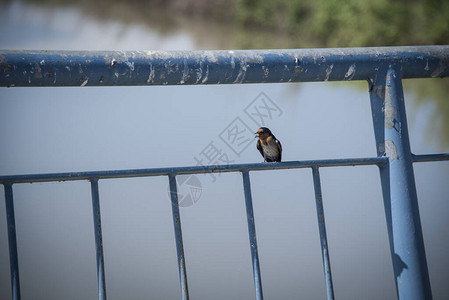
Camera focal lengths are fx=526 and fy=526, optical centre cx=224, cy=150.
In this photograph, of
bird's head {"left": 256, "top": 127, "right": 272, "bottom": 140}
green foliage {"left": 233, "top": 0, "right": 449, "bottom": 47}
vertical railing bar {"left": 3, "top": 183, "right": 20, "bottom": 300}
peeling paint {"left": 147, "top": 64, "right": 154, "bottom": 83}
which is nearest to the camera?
vertical railing bar {"left": 3, "top": 183, "right": 20, "bottom": 300}

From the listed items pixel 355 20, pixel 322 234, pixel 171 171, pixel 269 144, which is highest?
pixel 355 20

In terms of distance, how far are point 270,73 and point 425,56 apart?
1.17 feet

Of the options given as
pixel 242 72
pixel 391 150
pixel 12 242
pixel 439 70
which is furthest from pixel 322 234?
pixel 12 242

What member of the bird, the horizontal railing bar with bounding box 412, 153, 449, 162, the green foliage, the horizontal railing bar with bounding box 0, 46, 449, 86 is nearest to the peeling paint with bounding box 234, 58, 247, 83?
the horizontal railing bar with bounding box 0, 46, 449, 86

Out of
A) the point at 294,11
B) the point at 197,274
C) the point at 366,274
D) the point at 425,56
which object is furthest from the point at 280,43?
the point at 425,56

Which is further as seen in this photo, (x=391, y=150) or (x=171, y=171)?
(x=391, y=150)

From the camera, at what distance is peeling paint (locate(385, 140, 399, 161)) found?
3.63 ft

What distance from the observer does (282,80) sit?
1063mm

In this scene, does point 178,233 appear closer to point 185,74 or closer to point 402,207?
point 185,74

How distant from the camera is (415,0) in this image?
36.7 ft

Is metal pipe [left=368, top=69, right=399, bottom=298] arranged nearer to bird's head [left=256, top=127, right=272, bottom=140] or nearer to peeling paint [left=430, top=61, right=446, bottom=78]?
peeling paint [left=430, top=61, right=446, bottom=78]

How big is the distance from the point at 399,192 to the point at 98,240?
61cm

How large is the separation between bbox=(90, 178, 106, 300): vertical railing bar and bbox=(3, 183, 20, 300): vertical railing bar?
13 cm

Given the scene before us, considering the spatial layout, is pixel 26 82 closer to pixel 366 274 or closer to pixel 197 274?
pixel 197 274
